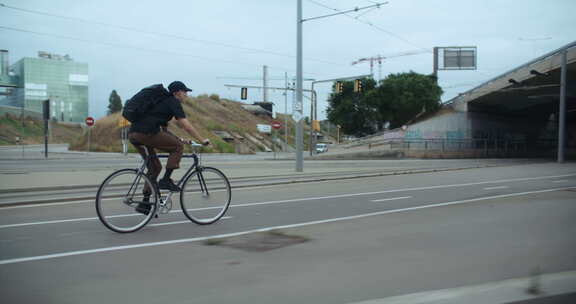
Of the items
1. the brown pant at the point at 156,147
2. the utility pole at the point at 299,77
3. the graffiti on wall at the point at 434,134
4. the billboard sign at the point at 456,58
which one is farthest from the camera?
the billboard sign at the point at 456,58

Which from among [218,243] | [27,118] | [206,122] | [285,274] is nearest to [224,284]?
[285,274]

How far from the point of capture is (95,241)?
4.89 m

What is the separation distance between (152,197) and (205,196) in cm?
81

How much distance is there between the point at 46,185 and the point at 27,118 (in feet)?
251

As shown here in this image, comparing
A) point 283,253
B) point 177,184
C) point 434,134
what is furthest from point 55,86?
point 283,253

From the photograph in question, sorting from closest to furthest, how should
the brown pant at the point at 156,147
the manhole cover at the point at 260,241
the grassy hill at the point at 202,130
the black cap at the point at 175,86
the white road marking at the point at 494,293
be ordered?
1. the white road marking at the point at 494,293
2. the manhole cover at the point at 260,241
3. the brown pant at the point at 156,147
4. the black cap at the point at 175,86
5. the grassy hill at the point at 202,130

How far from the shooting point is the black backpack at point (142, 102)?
535 centimetres

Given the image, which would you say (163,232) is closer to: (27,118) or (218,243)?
(218,243)

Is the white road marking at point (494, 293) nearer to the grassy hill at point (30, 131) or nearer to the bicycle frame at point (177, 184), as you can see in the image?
the bicycle frame at point (177, 184)

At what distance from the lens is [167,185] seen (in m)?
5.74

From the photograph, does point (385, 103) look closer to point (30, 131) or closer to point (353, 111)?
point (353, 111)

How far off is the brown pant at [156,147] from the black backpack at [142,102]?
0.23 metres

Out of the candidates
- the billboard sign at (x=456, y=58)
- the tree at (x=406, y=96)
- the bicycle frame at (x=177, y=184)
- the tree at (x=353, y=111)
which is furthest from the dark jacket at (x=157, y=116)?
the tree at (x=353, y=111)

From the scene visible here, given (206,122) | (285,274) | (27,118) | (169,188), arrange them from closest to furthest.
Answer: (285,274)
(169,188)
(206,122)
(27,118)
